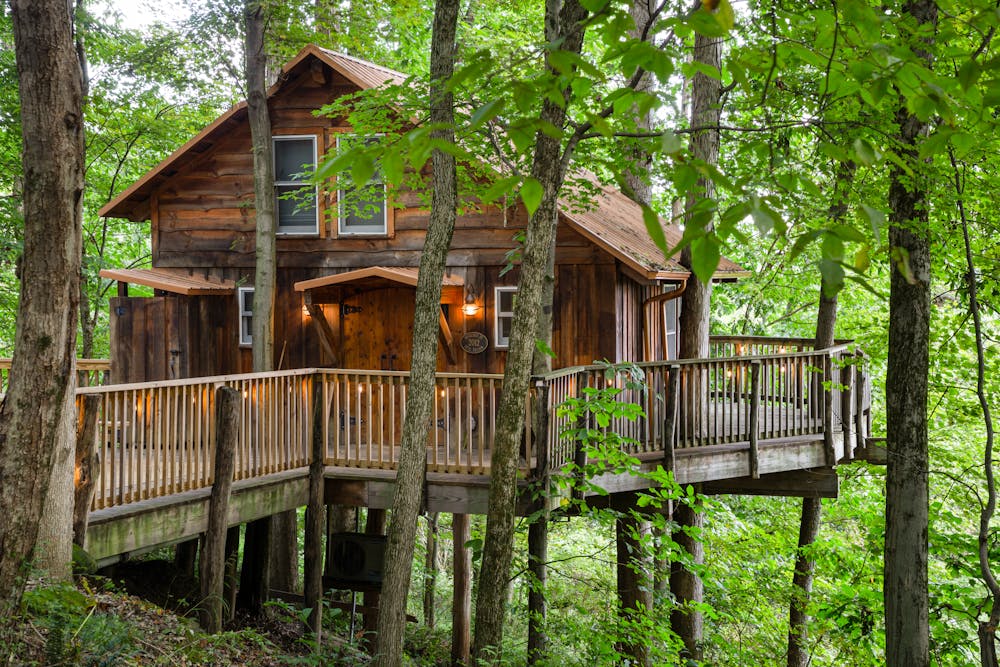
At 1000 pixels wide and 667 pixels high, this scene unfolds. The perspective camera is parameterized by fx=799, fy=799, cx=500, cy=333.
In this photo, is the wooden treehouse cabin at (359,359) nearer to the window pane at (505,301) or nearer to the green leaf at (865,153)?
the window pane at (505,301)

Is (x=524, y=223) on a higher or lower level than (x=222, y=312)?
higher

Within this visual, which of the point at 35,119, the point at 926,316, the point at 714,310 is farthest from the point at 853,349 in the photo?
the point at 714,310

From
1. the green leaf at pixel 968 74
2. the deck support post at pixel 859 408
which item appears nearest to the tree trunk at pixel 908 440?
the deck support post at pixel 859 408

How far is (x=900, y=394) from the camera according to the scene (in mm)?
6867

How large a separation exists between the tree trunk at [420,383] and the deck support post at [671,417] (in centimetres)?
334

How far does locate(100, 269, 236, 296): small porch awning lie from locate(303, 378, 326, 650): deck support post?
4.44 m

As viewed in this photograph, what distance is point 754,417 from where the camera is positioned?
9812 millimetres

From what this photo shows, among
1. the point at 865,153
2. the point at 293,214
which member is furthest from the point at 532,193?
the point at 293,214

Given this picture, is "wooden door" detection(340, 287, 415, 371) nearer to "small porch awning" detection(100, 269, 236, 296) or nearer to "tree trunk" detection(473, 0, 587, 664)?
"small porch awning" detection(100, 269, 236, 296)

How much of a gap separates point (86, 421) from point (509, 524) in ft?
12.4

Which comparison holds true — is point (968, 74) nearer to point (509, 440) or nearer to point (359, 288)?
point (509, 440)

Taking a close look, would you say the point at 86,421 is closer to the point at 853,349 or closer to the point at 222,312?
the point at 222,312

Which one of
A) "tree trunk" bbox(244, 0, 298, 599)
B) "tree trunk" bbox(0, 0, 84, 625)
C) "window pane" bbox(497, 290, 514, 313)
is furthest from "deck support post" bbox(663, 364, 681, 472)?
"tree trunk" bbox(0, 0, 84, 625)

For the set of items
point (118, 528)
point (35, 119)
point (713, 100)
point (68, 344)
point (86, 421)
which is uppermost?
point (713, 100)
